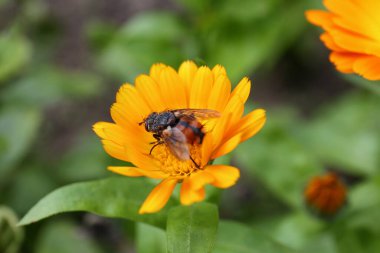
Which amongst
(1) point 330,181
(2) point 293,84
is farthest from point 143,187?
(2) point 293,84

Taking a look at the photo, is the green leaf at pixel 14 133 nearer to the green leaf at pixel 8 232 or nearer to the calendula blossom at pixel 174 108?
the green leaf at pixel 8 232

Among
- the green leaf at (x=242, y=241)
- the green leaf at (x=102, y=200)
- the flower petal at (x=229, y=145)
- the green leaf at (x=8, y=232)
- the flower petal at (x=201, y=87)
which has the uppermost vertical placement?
the flower petal at (x=201, y=87)

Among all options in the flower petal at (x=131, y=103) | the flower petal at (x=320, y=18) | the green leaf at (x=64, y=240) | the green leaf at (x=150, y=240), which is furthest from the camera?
the green leaf at (x=64, y=240)

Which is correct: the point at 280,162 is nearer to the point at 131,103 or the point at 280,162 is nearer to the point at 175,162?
the point at 175,162

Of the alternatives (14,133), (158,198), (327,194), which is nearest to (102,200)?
(158,198)

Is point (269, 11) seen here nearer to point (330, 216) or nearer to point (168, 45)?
point (168, 45)

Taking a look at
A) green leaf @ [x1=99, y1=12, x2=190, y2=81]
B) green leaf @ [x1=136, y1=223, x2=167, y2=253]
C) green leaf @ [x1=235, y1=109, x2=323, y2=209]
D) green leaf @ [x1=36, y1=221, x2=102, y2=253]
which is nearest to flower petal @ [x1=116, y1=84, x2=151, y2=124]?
green leaf @ [x1=136, y1=223, x2=167, y2=253]

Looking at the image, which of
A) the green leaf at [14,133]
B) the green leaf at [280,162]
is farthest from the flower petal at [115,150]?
the green leaf at [14,133]
